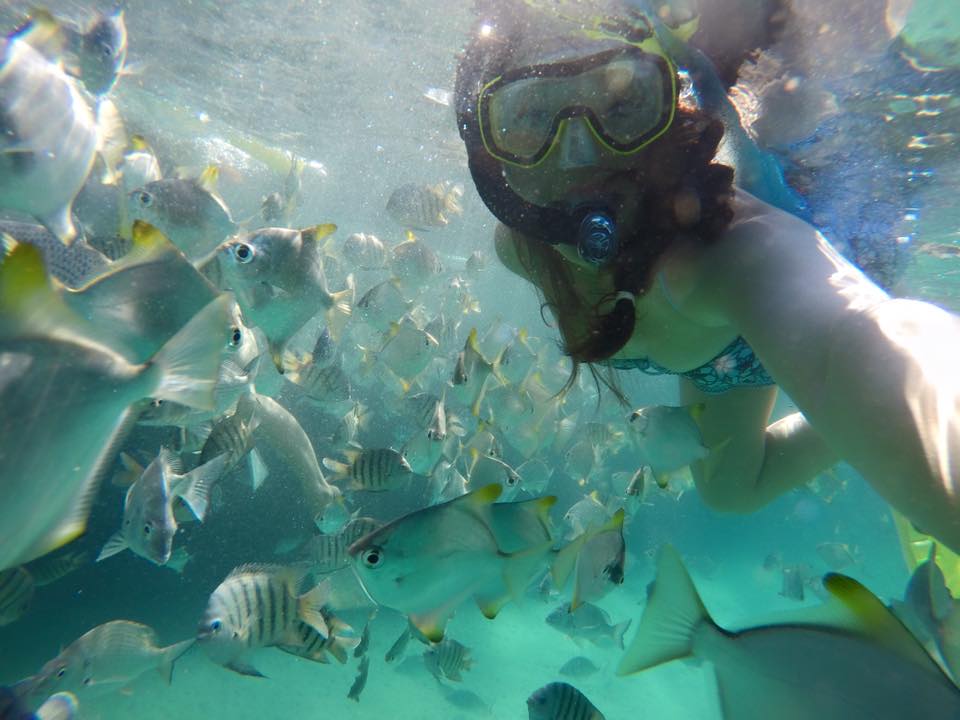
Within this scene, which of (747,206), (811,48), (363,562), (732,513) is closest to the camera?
(747,206)

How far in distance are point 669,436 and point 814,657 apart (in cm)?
255

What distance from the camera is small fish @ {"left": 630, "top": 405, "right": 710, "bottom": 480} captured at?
3.96 meters

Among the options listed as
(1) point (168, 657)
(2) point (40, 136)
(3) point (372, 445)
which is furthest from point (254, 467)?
(3) point (372, 445)

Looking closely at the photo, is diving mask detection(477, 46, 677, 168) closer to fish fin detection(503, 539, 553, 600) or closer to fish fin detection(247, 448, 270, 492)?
fish fin detection(503, 539, 553, 600)

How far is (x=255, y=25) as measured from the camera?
12.8 meters

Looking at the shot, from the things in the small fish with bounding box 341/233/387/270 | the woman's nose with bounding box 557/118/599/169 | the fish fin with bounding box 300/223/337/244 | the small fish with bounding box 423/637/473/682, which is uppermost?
the woman's nose with bounding box 557/118/599/169

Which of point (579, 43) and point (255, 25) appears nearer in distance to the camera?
point (579, 43)

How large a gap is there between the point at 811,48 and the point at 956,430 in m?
5.92

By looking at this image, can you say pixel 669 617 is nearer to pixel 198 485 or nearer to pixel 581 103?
pixel 581 103

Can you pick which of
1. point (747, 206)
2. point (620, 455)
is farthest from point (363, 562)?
point (620, 455)

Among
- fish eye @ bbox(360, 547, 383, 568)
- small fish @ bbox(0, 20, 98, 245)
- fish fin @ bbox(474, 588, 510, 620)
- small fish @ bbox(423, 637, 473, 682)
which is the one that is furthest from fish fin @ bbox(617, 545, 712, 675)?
small fish @ bbox(0, 20, 98, 245)

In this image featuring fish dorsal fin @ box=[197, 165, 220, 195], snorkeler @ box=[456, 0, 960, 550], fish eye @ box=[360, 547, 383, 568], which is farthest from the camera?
fish dorsal fin @ box=[197, 165, 220, 195]

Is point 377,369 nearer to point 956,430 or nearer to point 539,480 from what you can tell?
point 539,480

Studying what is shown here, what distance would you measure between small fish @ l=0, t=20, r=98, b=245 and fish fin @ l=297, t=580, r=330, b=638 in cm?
309
